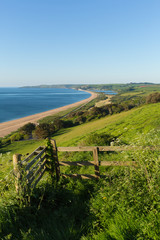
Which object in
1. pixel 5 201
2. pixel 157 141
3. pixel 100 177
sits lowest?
pixel 100 177

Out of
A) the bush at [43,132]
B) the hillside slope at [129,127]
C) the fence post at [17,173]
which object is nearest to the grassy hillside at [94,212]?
the fence post at [17,173]

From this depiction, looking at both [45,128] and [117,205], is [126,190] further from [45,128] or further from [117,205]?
[45,128]

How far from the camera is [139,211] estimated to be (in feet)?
12.6

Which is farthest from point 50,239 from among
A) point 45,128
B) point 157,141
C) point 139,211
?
point 45,128

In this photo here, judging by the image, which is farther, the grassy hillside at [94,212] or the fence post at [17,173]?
the fence post at [17,173]

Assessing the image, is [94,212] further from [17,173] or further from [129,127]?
[129,127]

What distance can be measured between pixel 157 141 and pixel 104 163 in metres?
2.41

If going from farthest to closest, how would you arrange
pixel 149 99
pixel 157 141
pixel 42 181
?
1. pixel 149 99
2. pixel 42 181
3. pixel 157 141

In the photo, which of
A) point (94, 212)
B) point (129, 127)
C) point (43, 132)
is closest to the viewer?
point (94, 212)

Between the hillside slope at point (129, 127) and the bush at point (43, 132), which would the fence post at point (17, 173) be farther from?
the bush at point (43, 132)

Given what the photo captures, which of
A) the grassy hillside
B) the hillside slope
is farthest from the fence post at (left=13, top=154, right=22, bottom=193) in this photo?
the hillside slope

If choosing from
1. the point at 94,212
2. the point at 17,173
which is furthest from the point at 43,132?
the point at 94,212

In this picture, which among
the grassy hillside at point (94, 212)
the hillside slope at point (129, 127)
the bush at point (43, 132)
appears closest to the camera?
the grassy hillside at point (94, 212)

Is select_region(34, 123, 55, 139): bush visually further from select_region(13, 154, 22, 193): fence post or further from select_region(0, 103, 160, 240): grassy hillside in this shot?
select_region(13, 154, 22, 193): fence post
